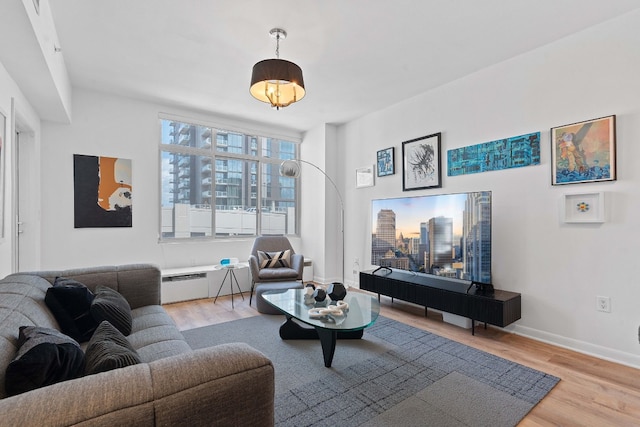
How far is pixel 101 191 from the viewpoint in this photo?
4012 mm

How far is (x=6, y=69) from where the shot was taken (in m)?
2.47

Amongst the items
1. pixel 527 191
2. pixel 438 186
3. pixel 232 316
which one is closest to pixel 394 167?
pixel 438 186

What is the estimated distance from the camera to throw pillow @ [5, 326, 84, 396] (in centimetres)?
95

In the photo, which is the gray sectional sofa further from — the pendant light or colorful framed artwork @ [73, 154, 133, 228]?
colorful framed artwork @ [73, 154, 133, 228]

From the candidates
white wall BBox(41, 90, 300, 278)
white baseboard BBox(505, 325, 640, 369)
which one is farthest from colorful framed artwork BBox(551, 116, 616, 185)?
white wall BBox(41, 90, 300, 278)

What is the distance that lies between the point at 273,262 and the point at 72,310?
268cm

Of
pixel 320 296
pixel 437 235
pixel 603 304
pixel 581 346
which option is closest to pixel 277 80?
pixel 320 296

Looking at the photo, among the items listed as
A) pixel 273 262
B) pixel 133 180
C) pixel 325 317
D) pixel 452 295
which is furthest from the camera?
pixel 273 262

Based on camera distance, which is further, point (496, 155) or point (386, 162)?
point (386, 162)

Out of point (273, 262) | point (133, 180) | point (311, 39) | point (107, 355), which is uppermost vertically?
point (311, 39)

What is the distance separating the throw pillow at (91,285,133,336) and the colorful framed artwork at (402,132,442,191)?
10.9 ft

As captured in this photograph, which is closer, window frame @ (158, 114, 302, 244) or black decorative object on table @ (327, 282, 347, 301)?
black decorative object on table @ (327, 282, 347, 301)

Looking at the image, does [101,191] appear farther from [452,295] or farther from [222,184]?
[452,295]

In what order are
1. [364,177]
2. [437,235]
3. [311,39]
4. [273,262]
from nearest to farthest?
[311,39]
[437,235]
[273,262]
[364,177]
